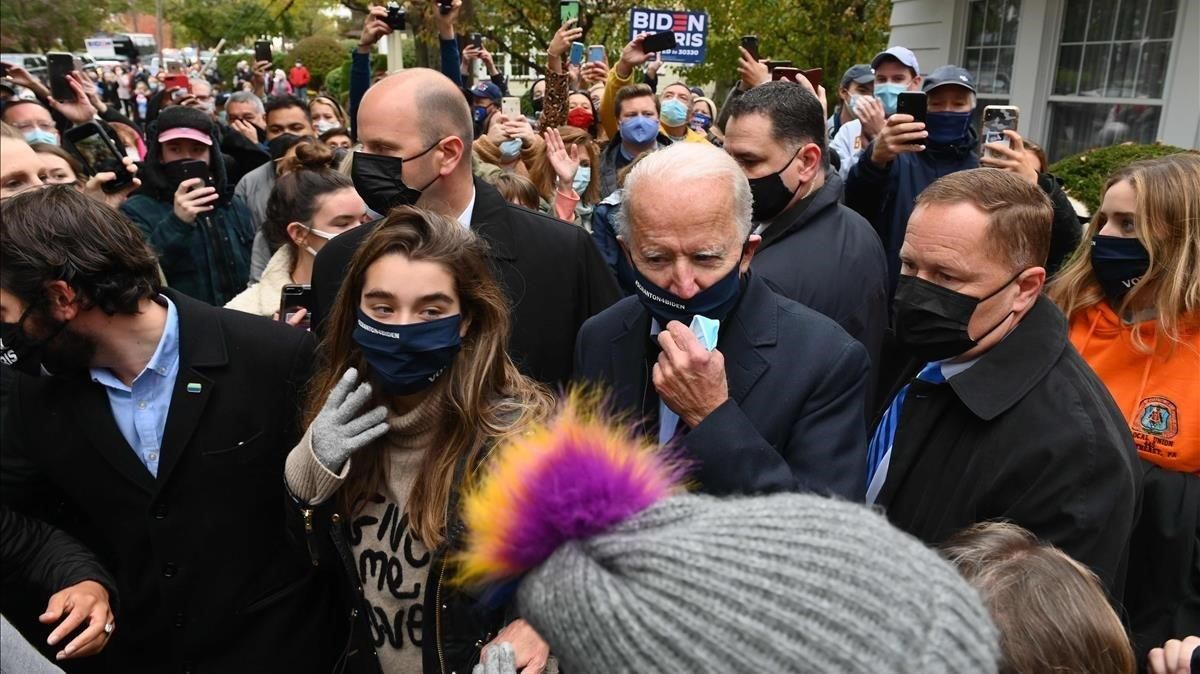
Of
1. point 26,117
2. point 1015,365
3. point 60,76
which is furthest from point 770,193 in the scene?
point 60,76

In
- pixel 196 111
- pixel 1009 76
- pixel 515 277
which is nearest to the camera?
pixel 515 277

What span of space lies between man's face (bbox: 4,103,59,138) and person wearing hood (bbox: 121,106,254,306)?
3.59ft

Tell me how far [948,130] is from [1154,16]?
4.53 m

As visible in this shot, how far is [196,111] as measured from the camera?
5.07 m

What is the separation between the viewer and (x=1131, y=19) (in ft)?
25.1

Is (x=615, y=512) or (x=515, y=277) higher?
(x=615, y=512)

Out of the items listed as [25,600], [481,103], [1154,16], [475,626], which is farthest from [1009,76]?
[25,600]

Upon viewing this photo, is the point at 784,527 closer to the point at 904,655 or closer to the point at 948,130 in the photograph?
the point at 904,655

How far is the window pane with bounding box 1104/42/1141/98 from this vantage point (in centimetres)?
766

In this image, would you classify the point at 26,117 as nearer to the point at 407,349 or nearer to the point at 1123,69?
the point at 407,349

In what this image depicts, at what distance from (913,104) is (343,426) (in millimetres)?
3251

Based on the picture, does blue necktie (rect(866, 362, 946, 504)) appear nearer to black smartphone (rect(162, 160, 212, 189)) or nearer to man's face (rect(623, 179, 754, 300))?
man's face (rect(623, 179, 754, 300))

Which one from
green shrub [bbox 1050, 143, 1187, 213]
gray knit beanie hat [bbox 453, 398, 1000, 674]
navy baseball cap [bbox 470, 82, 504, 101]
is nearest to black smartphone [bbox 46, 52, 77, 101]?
navy baseball cap [bbox 470, 82, 504, 101]

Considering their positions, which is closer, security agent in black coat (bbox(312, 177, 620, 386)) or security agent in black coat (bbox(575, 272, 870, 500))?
security agent in black coat (bbox(575, 272, 870, 500))
